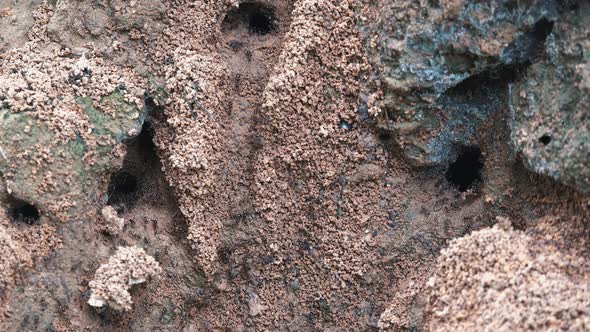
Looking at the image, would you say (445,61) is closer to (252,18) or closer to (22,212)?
(252,18)

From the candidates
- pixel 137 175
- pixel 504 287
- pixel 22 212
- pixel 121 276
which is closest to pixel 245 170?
pixel 137 175

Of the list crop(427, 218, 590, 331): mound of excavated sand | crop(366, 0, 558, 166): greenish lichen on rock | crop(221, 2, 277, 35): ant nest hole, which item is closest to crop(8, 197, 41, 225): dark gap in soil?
crop(221, 2, 277, 35): ant nest hole

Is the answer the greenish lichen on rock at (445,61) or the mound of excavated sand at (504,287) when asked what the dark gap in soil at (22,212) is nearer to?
the greenish lichen on rock at (445,61)

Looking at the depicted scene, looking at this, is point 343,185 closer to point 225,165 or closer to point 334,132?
point 334,132

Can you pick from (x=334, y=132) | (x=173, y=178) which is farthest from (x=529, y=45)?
(x=173, y=178)

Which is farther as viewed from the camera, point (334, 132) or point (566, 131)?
point (334, 132)

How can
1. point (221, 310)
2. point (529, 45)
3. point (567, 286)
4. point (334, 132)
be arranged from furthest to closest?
point (221, 310) < point (334, 132) < point (529, 45) < point (567, 286)

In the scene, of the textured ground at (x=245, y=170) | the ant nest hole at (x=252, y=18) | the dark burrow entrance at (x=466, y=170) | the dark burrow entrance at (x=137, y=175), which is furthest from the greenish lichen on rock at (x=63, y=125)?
the dark burrow entrance at (x=466, y=170)
